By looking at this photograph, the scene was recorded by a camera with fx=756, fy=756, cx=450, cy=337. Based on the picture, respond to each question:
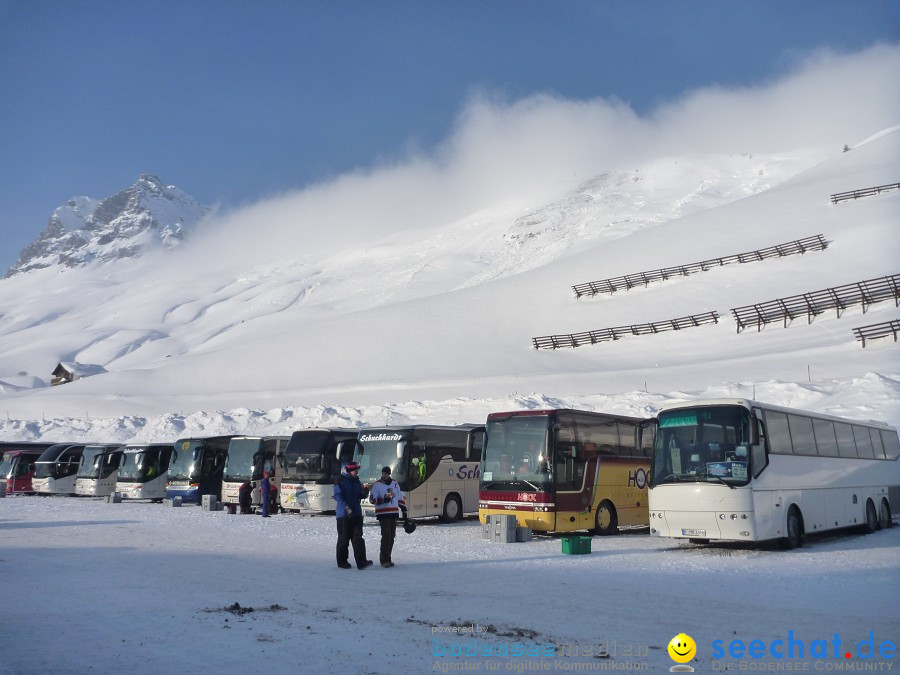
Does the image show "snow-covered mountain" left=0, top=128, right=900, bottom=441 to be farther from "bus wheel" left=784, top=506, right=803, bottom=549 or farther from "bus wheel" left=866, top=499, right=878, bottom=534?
"bus wheel" left=784, top=506, right=803, bottom=549

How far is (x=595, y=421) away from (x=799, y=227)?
53688 mm

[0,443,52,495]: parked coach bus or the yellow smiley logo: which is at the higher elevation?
[0,443,52,495]: parked coach bus

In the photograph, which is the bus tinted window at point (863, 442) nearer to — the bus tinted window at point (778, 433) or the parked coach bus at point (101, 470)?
the bus tinted window at point (778, 433)

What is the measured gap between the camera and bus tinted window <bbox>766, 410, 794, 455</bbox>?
1466 cm

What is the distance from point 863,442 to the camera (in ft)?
61.1

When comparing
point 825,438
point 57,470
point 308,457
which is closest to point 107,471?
point 57,470

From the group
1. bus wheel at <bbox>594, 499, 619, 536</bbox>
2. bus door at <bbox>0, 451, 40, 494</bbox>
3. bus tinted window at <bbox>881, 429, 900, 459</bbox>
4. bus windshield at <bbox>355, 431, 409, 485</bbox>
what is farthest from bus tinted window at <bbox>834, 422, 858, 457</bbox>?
bus door at <bbox>0, 451, 40, 494</bbox>

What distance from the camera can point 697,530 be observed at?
14117mm

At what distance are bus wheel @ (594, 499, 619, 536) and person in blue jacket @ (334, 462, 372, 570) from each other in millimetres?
7758

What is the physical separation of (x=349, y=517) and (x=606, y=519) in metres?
8.44

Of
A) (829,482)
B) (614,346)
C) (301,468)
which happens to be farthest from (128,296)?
(829,482)

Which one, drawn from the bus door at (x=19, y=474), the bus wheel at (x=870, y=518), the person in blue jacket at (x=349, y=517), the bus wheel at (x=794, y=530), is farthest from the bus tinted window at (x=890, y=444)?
the bus door at (x=19, y=474)

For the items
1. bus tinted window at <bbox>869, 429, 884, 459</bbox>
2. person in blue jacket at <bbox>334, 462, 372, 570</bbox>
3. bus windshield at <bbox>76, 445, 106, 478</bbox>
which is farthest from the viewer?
bus windshield at <bbox>76, 445, 106, 478</bbox>

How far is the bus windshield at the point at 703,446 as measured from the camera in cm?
1412
